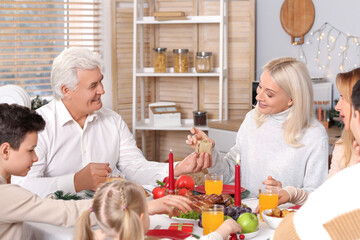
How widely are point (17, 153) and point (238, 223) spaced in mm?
849

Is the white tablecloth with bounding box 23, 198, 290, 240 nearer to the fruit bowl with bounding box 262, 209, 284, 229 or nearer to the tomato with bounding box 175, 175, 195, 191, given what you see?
the fruit bowl with bounding box 262, 209, 284, 229

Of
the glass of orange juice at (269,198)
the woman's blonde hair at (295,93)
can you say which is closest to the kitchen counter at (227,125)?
the woman's blonde hair at (295,93)

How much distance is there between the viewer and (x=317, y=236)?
4.08ft

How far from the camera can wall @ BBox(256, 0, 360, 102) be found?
168 inches

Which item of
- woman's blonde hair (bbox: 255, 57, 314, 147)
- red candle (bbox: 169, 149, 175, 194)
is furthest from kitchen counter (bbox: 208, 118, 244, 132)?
red candle (bbox: 169, 149, 175, 194)

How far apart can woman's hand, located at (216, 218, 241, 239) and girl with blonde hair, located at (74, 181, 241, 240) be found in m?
0.28

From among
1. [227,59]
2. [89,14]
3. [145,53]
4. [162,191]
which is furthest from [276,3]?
[162,191]

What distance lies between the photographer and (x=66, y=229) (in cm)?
207

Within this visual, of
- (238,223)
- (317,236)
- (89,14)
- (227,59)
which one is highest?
(89,14)

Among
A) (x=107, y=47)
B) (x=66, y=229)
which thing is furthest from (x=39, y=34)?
(x=66, y=229)

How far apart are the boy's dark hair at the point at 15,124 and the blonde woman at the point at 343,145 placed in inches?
38.3

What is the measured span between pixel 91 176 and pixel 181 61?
7.83 ft

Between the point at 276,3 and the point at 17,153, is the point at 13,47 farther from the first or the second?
the point at 17,153

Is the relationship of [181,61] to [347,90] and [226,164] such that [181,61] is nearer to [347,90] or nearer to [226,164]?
[226,164]
